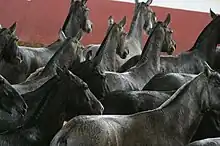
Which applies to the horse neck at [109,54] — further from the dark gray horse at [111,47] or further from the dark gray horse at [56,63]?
the dark gray horse at [56,63]

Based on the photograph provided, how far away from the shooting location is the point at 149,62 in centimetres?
479

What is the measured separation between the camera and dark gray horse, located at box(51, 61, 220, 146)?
106 inches

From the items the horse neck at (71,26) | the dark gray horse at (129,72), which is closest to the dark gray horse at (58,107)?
the dark gray horse at (129,72)

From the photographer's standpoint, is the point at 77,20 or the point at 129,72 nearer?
the point at 129,72

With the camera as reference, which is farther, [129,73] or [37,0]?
[37,0]

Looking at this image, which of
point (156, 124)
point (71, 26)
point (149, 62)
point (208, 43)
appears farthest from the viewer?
point (71, 26)

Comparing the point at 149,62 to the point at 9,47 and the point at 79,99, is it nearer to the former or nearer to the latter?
the point at 9,47

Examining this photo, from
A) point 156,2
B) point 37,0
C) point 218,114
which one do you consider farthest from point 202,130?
point 156,2

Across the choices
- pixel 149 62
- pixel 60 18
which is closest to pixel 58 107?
pixel 149 62

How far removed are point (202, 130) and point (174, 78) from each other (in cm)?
81

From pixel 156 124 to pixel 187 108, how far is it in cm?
23

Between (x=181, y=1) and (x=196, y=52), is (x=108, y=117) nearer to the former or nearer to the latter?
(x=196, y=52)

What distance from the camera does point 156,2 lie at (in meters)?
8.30

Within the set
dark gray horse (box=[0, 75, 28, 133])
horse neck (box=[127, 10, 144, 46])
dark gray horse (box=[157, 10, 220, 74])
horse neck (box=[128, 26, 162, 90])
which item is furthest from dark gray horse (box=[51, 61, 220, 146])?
horse neck (box=[127, 10, 144, 46])
